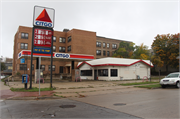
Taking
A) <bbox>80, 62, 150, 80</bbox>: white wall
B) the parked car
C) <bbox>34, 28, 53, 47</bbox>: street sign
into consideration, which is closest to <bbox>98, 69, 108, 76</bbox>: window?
<bbox>80, 62, 150, 80</bbox>: white wall

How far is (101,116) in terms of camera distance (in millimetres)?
6254

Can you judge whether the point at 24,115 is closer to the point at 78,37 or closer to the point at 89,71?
the point at 89,71

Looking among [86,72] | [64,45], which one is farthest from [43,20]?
[64,45]

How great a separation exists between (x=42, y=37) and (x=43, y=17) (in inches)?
84.8

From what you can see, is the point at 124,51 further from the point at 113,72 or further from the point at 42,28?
the point at 42,28

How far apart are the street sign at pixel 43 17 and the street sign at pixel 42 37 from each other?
801mm

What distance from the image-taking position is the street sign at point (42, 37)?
17.3 meters

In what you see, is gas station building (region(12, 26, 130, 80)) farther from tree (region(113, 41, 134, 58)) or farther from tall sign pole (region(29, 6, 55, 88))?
tall sign pole (region(29, 6, 55, 88))

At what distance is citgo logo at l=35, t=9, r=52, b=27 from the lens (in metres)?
16.6

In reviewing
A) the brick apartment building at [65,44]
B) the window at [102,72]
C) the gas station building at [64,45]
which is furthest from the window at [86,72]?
the brick apartment building at [65,44]

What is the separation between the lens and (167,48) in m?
48.8

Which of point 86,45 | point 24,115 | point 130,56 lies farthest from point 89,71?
point 24,115

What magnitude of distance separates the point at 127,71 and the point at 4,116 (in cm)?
2697

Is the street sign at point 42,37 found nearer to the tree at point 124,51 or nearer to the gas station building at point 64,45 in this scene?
the gas station building at point 64,45
